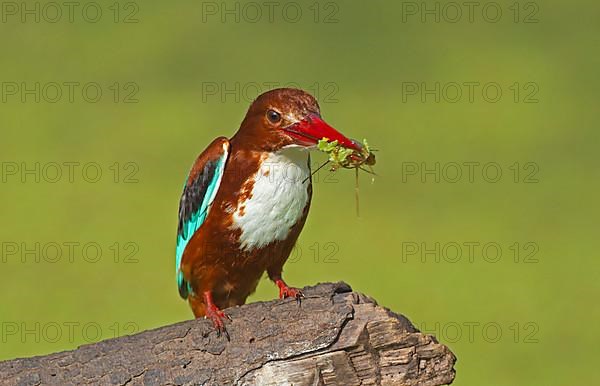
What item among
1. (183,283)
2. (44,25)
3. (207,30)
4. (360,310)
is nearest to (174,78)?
(207,30)

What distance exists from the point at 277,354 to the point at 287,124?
0.59m

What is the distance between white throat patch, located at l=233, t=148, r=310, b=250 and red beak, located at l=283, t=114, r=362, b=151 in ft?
0.26

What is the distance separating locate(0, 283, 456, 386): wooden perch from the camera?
2.82 meters

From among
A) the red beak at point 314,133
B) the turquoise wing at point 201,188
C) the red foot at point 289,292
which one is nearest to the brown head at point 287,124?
the red beak at point 314,133

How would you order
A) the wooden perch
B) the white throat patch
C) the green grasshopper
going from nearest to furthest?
the wooden perch → the green grasshopper → the white throat patch

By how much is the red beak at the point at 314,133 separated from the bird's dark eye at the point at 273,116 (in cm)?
4

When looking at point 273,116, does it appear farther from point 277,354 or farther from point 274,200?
point 277,354

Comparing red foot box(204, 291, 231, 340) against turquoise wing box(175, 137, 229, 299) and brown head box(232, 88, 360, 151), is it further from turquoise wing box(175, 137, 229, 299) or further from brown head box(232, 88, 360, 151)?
brown head box(232, 88, 360, 151)

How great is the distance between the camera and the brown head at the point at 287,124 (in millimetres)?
2969

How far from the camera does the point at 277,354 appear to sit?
2.86 m

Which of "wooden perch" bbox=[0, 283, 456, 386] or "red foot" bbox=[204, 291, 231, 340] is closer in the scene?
"wooden perch" bbox=[0, 283, 456, 386]

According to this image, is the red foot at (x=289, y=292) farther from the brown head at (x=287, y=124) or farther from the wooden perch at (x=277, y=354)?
the brown head at (x=287, y=124)

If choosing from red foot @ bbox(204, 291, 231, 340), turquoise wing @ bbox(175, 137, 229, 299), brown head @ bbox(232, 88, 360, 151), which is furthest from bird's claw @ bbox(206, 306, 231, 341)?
brown head @ bbox(232, 88, 360, 151)

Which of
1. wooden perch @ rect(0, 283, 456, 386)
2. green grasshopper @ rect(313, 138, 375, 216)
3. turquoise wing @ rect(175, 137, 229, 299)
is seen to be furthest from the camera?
turquoise wing @ rect(175, 137, 229, 299)
